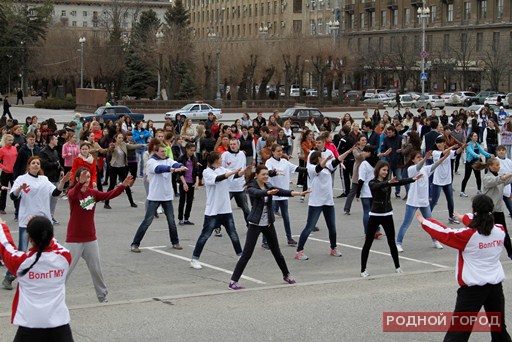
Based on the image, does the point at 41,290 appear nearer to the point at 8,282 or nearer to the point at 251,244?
the point at 251,244

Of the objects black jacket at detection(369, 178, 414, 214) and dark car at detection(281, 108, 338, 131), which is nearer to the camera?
black jacket at detection(369, 178, 414, 214)

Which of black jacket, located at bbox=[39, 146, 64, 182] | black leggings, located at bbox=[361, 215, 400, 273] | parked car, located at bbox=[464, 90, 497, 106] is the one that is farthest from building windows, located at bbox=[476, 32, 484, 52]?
black leggings, located at bbox=[361, 215, 400, 273]

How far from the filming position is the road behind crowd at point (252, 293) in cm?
932

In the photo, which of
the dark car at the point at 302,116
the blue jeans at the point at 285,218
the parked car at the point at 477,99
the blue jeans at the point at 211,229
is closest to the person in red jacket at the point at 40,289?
the blue jeans at the point at 211,229

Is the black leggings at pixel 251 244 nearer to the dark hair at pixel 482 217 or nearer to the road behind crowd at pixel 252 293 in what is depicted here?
the road behind crowd at pixel 252 293

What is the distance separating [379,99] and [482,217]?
2846 inches

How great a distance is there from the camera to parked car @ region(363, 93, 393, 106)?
254ft

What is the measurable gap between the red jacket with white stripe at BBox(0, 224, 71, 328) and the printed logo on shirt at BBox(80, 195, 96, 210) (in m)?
3.45

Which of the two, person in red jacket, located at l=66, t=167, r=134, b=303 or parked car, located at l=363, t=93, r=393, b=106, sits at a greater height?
parked car, located at l=363, t=93, r=393, b=106

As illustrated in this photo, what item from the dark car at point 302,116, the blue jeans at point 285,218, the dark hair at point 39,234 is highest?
the dark car at point 302,116

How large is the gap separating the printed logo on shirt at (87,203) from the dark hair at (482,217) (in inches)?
188

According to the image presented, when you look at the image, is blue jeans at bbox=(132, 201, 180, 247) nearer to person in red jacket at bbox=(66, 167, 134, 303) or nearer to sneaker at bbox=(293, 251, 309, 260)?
sneaker at bbox=(293, 251, 309, 260)

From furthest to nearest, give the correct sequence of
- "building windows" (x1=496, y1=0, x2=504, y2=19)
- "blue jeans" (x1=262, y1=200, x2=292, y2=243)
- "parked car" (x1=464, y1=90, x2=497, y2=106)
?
"building windows" (x1=496, y1=0, x2=504, y2=19) → "parked car" (x1=464, y1=90, x2=497, y2=106) → "blue jeans" (x1=262, y1=200, x2=292, y2=243)

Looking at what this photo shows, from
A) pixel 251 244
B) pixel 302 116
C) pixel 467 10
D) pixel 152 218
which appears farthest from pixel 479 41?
pixel 251 244
